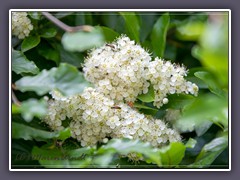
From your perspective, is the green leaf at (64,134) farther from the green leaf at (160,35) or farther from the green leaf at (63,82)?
the green leaf at (160,35)

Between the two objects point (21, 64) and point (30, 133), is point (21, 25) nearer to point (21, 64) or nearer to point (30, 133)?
point (21, 64)

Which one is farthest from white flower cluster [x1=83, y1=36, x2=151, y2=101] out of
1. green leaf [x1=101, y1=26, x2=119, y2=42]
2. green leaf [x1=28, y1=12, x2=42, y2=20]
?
green leaf [x1=28, y1=12, x2=42, y2=20]

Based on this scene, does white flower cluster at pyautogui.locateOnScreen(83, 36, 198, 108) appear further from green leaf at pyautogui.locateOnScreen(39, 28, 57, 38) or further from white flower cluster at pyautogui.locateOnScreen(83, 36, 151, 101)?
green leaf at pyautogui.locateOnScreen(39, 28, 57, 38)

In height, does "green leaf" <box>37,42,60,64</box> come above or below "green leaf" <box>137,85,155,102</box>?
above

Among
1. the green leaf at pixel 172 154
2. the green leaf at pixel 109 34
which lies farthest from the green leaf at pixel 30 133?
the green leaf at pixel 109 34

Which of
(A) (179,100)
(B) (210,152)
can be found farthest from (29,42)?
(B) (210,152)

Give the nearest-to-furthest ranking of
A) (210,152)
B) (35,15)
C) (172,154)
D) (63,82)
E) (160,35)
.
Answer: (63,82)
(172,154)
(210,152)
(35,15)
(160,35)
